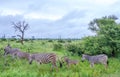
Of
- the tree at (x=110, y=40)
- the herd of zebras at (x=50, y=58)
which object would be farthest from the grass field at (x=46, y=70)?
the tree at (x=110, y=40)

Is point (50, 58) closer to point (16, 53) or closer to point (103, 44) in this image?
point (16, 53)

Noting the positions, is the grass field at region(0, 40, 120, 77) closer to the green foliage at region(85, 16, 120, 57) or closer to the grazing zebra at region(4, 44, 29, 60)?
the grazing zebra at region(4, 44, 29, 60)

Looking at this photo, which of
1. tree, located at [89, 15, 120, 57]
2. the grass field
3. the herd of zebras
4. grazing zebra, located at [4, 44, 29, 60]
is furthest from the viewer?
tree, located at [89, 15, 120, 57]

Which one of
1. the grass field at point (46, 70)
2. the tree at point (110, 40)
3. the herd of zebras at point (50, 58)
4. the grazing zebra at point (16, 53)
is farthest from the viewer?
the tree at point (110, 40)

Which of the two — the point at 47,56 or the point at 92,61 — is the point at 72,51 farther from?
the point at 47,56

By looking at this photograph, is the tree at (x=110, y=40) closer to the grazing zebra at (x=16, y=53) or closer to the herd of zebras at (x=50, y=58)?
the herd of zebras at (x=50, y=58)

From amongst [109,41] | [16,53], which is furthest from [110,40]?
[16,53]

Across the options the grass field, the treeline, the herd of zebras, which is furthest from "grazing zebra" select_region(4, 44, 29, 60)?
the treeline

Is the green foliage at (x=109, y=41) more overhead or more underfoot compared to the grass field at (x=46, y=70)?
more overhead

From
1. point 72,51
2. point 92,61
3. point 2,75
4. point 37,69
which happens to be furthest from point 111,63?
point 2,75

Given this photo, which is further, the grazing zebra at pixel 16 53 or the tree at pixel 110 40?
the tree at pixel 110 40

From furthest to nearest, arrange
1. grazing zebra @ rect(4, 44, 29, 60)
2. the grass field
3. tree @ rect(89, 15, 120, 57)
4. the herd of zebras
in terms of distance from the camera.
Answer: tree @ rect(89, 15, 120, 57), grazing zebra @ rect(4, 44, 29, 60), the herd of zebras, the grass field

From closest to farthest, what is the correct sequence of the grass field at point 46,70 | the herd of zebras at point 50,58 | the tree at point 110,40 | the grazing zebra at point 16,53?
the grass field at point 46,70 < the herd of zebras at point 50,58 < the grazing zebra at point 16,53 < the tree at point 110,40

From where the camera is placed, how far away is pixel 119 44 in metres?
31.2
